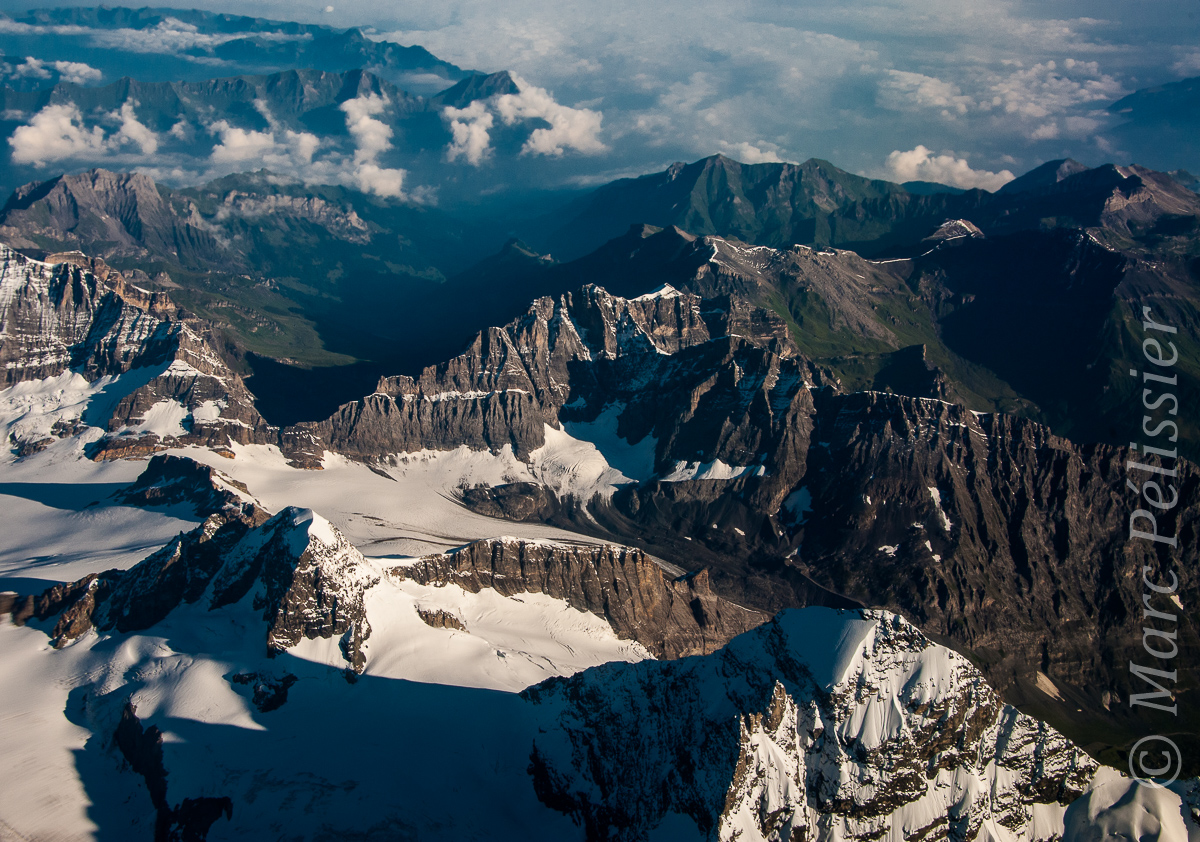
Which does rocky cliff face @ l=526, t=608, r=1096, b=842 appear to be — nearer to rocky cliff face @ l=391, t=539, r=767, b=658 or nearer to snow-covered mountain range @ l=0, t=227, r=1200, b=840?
snow-covered mountain range @ l=0, t=227, r=1200, b=840

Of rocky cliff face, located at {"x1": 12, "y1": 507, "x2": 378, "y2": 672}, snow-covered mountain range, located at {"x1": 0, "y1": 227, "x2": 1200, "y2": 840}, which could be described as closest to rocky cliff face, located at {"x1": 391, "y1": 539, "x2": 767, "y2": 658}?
snow-covered mountain range, located at {"x1": 0, "y1": 227, "x2": 1200, "y2": 840}

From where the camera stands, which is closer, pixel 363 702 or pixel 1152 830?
pixel 1152 830

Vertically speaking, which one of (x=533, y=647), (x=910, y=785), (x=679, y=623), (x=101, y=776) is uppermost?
(x=910, y=785)

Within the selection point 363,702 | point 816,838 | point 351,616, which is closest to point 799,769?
point 816,838

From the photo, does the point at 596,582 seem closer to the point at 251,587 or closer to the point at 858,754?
the point at 251,587

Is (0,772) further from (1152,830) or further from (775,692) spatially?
(1152,830)

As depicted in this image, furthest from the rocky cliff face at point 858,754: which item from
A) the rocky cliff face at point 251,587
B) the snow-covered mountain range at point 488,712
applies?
the rocky cliff face at point 251,587

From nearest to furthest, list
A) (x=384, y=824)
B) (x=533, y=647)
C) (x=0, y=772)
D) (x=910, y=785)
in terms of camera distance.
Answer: (x=910, y=785) < (x=384, y=824) < (x=0, y=772) < (x=533, y=647)

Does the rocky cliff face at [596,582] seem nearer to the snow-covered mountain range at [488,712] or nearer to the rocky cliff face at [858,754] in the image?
the snow-covered mountain range at [488,712]
